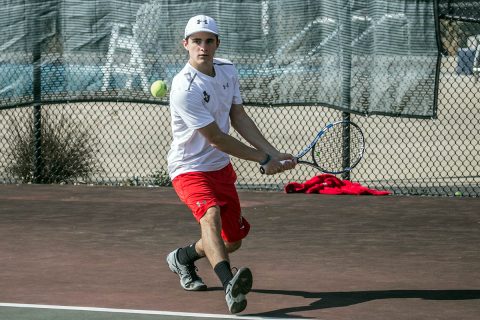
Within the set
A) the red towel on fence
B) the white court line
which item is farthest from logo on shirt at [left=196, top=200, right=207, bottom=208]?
the red towel on fence

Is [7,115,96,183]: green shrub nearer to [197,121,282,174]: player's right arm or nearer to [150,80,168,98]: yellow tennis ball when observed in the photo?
[150,80,168,98]: yellow tennis ball

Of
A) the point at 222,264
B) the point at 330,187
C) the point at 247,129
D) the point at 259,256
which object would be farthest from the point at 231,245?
the point at 330,187

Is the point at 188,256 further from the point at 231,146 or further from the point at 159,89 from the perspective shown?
the point at 159,89

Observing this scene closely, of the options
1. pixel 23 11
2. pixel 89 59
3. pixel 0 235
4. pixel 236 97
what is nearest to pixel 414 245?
pixel 236 97

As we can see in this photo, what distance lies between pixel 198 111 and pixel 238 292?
1104 mm

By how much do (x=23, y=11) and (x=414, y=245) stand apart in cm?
561

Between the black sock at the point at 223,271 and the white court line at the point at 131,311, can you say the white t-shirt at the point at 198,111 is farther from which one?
the white court line at the point at 131,311

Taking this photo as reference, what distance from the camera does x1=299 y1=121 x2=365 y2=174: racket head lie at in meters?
9.79

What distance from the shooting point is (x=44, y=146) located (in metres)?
12.2

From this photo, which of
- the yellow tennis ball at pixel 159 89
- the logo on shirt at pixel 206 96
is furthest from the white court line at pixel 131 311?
the yellow tennis ball at pixel 159 89

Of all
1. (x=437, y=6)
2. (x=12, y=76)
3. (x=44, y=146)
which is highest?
(x=437, y=6)

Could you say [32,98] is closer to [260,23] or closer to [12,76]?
[12,76]

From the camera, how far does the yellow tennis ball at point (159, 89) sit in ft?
38.5

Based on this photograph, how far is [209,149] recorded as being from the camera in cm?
669
